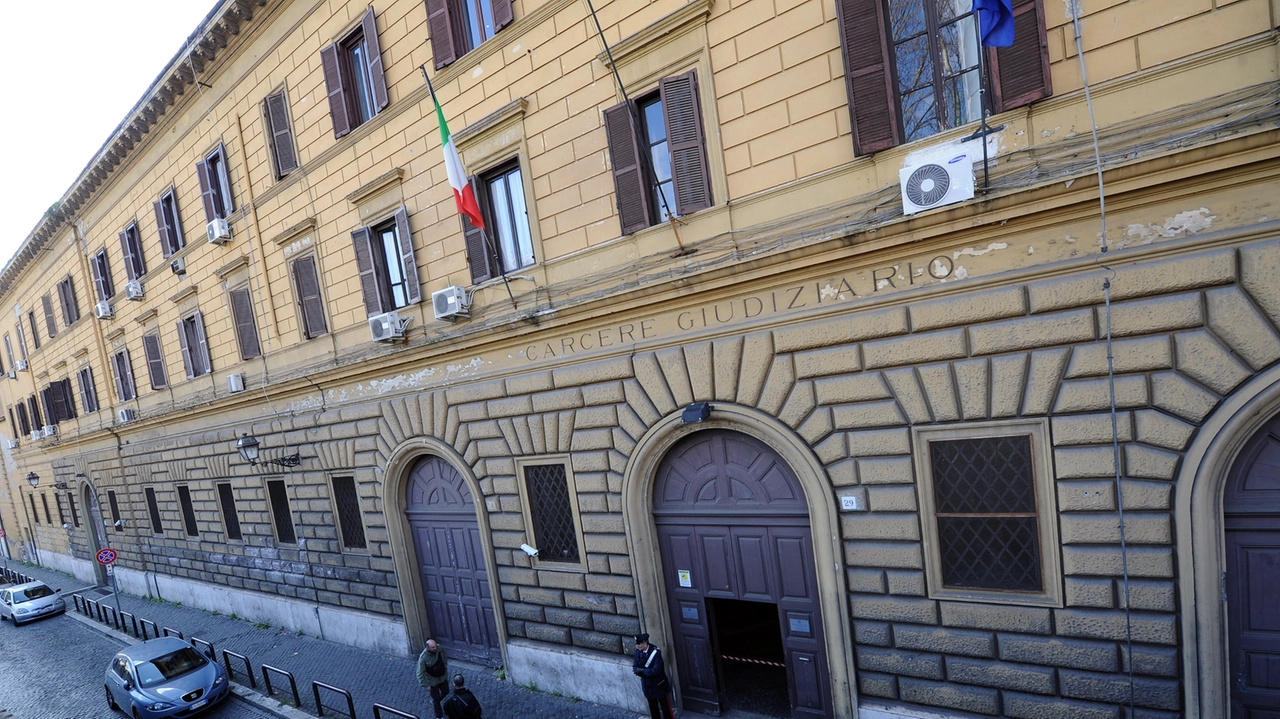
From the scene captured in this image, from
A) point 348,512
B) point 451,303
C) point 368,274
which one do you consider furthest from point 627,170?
point 348,512

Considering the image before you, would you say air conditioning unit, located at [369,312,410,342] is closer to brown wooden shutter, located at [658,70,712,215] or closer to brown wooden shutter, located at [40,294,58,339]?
brown wooden shutter, located at [658,70,712,215]

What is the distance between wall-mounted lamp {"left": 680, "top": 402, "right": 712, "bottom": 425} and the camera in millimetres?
6901

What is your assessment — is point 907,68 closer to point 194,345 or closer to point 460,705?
point 460,705

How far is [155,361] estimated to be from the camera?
54.2ft

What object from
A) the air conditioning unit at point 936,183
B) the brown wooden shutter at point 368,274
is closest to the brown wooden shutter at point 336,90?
the brown wooden shutter at point 368,274

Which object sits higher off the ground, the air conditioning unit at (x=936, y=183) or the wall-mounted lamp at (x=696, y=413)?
the air conditioning unit at (x=936, y=183)

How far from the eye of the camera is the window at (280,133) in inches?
451

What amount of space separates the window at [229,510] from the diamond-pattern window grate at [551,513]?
33.9 ft

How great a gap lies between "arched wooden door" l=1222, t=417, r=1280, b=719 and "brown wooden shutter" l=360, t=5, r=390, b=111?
11.4 meters

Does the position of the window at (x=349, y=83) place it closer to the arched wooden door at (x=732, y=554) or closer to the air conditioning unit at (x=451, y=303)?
the air conditioning unit at (x=451, y=303)

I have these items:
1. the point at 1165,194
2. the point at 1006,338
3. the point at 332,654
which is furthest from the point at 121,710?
the point at 1165,194

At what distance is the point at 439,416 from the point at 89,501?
2179 centimetres

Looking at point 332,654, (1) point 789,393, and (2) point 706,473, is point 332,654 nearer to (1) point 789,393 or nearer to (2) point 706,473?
(2) point 706,473

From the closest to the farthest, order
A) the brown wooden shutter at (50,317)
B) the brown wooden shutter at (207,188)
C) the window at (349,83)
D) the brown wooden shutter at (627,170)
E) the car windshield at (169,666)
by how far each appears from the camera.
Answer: the brown wooden shutter at (627,170) < the car windshield at (169,666) < the window at (349,83) < the brown wooden shutter at (207,188) < the brown wooden shutter at (50,317)
